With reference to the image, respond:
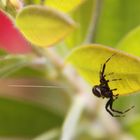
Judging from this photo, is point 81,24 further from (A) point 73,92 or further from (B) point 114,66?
(B) point 114,66

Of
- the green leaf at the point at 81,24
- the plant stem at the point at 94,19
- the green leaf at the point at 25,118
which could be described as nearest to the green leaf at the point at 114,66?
the plant stem at the point at 94,19

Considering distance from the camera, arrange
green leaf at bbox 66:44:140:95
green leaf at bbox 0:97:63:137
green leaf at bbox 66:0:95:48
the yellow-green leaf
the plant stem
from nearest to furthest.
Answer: green leaf at bbox 66:44:140:95, the yellow-green leaf, the plant stem, green leaf at bbox 66:0:95:48, green leaf at bbox 0:97:63:137

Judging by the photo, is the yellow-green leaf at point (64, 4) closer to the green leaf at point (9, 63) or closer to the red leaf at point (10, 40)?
the green leaf at point (9, 63)

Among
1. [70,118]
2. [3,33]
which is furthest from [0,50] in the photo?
[70,118]

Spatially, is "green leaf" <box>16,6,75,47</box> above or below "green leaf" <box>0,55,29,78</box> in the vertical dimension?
below

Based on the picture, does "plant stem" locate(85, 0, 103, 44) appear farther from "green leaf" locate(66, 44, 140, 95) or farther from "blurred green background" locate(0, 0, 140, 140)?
"green leaf" locate(66, 44, 140, 95)

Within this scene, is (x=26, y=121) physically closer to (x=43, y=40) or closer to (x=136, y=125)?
(x=136, y=125)

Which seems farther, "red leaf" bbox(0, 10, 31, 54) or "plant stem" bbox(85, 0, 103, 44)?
"red leaf" bbox(0, 10, 31, 54)

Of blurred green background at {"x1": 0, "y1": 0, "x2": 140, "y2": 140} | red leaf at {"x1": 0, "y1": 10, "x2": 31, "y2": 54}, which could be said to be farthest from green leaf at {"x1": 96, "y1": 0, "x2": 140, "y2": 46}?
red leaf at {"x1": 0, "y1": 10, "x2": 31, "y2": 54}
